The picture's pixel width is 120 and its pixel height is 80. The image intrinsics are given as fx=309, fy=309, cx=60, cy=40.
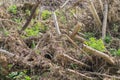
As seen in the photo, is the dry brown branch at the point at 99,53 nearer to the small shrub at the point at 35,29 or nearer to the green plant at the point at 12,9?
the small shrub at the point at 35,29

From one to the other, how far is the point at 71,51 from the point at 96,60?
1.42ft

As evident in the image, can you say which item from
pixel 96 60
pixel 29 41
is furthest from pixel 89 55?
pixel 29 41

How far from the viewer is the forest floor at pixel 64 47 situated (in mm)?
4297

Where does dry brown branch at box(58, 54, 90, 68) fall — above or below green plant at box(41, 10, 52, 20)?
below

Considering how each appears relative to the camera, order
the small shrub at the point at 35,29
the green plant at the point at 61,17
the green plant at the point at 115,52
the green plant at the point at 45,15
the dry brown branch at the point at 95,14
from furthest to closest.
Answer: the green plant at the point at 45,15 → the green plant at the point at 61,17 → the dry brown branch at the point at 95,14 → the small shrub at the point at 35,29 → the green plant at the point at 115,52

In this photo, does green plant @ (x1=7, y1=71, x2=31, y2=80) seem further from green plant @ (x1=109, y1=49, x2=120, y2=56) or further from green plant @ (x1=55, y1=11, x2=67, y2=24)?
green plant @ (x1=55, y1=11, x2=67, y2=24)

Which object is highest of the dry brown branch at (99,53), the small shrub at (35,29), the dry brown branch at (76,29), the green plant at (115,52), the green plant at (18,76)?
the dry brown branch at (76,29)

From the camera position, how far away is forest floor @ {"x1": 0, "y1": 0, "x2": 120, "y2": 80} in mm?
4297

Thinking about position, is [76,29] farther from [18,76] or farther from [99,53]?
[18,76]

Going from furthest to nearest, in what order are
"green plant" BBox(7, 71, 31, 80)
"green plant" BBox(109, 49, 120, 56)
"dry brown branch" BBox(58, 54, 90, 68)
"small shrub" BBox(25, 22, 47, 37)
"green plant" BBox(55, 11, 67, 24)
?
1. "green plant" BBox(55, 11, 67, 24)
2. "small shrub" BBox(25, 22, 47, 37)
3. "green plant" BBox(109, 49, 120, 56)
4. "dry brown branch" BBox(58, 54, 90, 68)
5. "green plant" BBox(7, 71, 31, 80)

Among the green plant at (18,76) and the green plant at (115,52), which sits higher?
the green plant at (115,52)

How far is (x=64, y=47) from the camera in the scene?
15.6 feet

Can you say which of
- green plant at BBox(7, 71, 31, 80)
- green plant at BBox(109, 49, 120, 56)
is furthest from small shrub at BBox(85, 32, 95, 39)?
green plant at BBox(7, 71, 31, 80)

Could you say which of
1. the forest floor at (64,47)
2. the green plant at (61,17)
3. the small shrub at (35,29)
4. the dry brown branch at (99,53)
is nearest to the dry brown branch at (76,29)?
the forest floor at (64,47)
